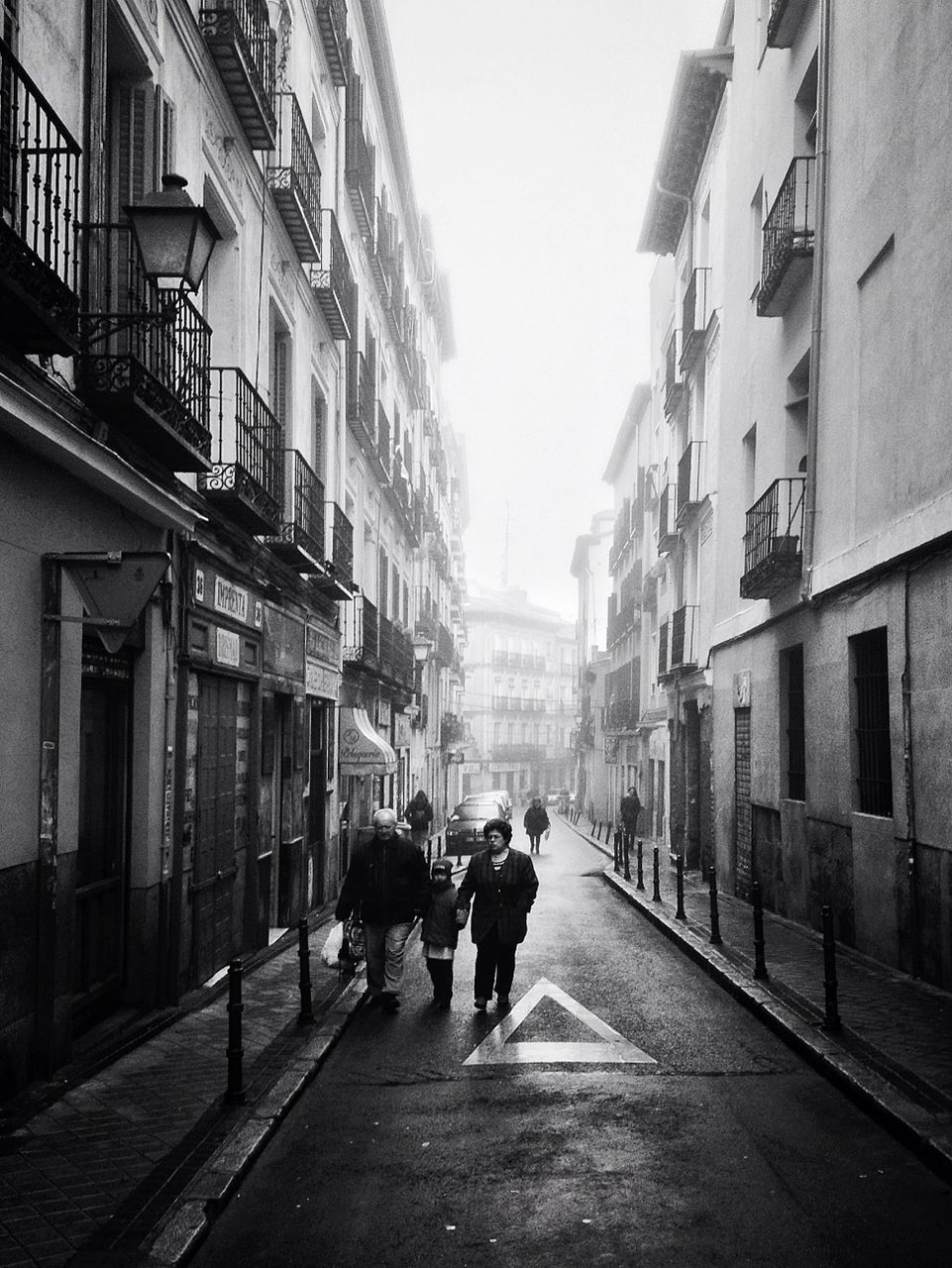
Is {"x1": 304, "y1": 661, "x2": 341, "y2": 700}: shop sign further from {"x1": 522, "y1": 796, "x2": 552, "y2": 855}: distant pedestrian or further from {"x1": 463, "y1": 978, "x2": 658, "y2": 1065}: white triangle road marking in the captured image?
{"x1": 522, "y1": 796, "x2": 552, "y2": 855}: distant pedestrian

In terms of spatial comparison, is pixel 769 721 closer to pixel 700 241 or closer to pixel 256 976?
pixel 256 976

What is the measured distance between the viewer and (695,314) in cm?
2448

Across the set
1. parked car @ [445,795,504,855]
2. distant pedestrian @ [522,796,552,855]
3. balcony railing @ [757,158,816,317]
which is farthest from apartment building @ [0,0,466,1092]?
distant pedestrian @ [522,796,552,855]

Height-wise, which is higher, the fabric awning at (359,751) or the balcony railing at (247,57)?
the balcony railing at (247,57)

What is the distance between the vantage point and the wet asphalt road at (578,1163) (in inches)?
200

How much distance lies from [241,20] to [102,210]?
434 cm

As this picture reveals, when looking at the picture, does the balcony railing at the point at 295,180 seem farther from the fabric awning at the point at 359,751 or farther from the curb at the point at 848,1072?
the curb at the point at 848,1072

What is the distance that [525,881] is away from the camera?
10336 mm

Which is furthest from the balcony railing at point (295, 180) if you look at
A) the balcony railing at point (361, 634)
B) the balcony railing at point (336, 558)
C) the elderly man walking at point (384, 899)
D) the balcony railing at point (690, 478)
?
the balcony railing at point (690, 478)

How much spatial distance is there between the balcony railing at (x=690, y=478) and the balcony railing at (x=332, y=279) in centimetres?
874

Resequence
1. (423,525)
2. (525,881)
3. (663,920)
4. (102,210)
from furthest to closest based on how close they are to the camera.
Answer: (423,525) → (663,920) → (525,881) → (102,210)

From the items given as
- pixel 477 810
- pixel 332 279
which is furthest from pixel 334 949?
pixel 477 810

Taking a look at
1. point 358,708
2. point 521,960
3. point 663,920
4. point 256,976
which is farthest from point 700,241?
point 256,976

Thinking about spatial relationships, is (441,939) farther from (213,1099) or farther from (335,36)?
(335,36)
